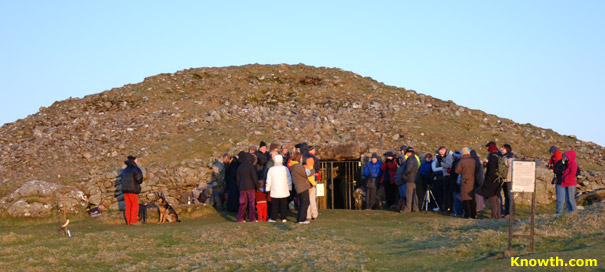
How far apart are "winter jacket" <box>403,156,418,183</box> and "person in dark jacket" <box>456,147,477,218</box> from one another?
1.90 m

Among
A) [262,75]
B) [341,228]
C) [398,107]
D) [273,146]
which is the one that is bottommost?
[341,228]

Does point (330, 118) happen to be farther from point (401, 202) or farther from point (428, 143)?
point (401, 202)

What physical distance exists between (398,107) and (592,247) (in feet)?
62.8

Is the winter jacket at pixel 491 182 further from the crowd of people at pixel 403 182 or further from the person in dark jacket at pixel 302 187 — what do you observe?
the person in dark jacket at pixel 302 187

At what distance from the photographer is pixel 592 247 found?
8.09 meters

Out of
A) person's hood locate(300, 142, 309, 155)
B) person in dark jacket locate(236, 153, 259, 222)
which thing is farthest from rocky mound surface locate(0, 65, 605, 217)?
person in dark jacket locate(236, 153, 259, 222)

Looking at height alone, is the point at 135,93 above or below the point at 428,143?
above

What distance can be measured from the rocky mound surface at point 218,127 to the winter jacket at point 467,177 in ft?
18.6

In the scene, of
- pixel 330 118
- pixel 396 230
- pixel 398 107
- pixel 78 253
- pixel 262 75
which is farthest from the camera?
pixel 262 75

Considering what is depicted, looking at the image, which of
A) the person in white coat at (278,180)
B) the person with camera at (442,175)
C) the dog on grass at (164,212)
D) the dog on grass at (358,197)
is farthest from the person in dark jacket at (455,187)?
the dog on grass at (164,212)

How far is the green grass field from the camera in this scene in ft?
27.9

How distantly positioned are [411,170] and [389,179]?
1648mm

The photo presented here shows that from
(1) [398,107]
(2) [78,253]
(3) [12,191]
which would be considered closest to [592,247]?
(2) [78,253]

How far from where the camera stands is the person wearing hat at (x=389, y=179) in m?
17.6
